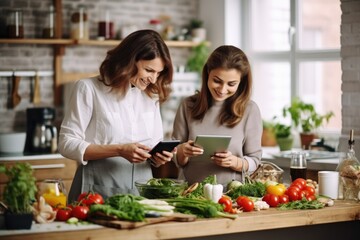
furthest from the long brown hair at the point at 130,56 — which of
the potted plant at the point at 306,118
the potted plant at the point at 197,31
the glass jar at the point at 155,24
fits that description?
the potted plant at the point at 197,31

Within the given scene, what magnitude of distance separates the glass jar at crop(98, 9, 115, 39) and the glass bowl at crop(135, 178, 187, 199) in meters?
3.66

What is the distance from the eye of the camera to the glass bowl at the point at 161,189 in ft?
11.8

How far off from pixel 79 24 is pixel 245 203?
3923 mm

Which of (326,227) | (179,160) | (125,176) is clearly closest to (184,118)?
(179,160)

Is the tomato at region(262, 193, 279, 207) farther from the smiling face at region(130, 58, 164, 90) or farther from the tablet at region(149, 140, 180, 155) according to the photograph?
the smiling face at region(130, 58, 164, 90)

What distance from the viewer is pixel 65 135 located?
3.89m

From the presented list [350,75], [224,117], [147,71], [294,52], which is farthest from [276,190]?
[294,52]

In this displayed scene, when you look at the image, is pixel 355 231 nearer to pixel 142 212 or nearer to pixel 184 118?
pixel 184 118

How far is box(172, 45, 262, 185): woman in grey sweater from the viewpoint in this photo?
4.16 meters

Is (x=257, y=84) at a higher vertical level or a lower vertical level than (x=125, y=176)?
higher

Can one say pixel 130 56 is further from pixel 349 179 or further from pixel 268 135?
pixel 268 135

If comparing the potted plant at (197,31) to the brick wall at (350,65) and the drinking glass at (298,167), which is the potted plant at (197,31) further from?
the drinking glass at (298,167)

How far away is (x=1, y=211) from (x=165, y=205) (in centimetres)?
83

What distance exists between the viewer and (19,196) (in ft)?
10.0
